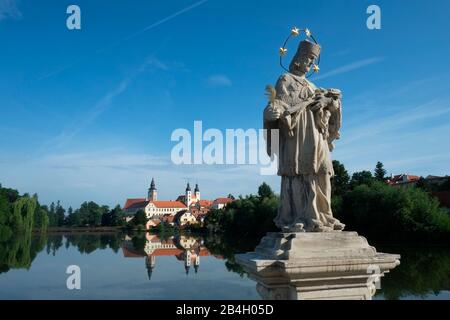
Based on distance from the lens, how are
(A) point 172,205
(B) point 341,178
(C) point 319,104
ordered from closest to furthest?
(C) point 319,104 → (B) point 341,178 → (A) point 172,205

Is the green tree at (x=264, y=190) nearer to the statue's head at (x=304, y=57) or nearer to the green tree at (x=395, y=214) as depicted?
the green tree at (x=395, y=214)

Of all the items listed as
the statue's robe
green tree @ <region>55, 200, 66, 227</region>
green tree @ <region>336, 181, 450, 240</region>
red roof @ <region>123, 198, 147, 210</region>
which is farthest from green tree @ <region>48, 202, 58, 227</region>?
the statue's robe

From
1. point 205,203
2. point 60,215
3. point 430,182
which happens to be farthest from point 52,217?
point 430,182

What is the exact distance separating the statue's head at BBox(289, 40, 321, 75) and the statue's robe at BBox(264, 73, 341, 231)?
542 mm

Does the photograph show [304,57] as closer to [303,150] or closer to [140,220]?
[303,150]

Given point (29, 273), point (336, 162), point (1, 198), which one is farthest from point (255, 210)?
point (1, 198)

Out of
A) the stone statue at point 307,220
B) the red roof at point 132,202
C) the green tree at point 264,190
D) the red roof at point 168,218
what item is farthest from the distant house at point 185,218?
the stone statue at point 307,220

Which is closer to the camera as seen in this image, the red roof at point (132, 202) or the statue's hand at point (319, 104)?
the statue's hand at point (319, 104)

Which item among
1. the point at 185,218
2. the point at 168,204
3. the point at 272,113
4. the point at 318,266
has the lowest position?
the point at 185,218

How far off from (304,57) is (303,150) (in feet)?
4.92

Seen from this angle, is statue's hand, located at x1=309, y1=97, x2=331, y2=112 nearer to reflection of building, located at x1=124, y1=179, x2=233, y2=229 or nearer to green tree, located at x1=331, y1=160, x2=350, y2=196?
green tree, located at x1=331, y1=160, x2=350, y2=196

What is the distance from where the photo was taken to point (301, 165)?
551cm

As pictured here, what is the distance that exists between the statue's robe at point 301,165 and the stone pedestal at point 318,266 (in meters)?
0.39

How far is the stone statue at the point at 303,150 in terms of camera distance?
17.9 feet
